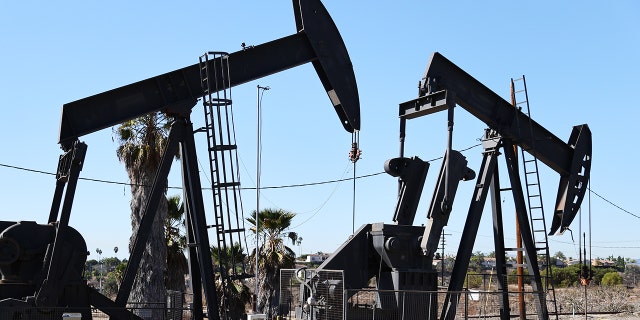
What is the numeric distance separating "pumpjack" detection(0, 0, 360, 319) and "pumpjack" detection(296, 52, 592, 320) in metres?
2.00

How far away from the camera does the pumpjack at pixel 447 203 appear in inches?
614

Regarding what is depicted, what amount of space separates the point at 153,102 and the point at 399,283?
242 inches

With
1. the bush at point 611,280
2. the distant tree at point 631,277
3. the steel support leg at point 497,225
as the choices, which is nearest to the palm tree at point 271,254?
the steel support leg at point 497,225

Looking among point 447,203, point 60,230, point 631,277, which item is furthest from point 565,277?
point 60,230

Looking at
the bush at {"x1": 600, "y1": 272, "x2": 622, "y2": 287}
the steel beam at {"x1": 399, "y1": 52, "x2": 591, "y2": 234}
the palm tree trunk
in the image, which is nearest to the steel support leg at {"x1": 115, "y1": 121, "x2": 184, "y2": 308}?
the steel beam at {"x1": 399, "y1": 52, "x2": 591, "y2": 234}

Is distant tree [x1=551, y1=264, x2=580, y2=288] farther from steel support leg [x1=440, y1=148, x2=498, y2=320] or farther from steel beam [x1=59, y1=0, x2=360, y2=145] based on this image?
steel beam [x1=59, y1=0, x2=360, y2=145]

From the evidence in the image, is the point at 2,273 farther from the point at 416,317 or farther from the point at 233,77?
the point at 416,317

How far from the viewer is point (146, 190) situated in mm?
25922

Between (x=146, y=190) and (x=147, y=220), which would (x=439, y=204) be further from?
(x=146, y=190)

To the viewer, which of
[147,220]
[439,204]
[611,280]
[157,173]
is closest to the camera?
[147,220]

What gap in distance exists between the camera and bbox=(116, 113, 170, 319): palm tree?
2497cm

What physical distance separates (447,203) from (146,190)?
13039mm

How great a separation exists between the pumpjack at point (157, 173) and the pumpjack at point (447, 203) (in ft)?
6.56

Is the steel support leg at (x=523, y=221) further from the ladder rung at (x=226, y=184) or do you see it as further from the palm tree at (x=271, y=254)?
the palm tree at (x=271, y=254)
